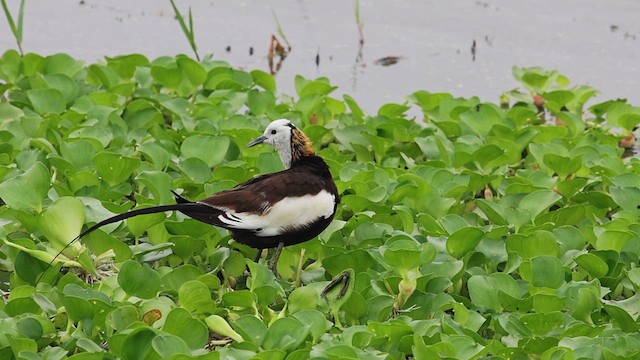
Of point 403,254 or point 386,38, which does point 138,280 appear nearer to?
point 403,254

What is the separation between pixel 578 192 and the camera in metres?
5.27

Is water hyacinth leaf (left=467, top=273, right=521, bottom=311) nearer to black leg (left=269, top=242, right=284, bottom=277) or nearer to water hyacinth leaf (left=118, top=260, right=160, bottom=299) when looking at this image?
black leg (left=269, top=242, right=284, bottom=277)

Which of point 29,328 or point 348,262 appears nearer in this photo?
point 29,328

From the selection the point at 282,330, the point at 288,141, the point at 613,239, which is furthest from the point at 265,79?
the point at 282,330

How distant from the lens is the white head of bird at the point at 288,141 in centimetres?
488

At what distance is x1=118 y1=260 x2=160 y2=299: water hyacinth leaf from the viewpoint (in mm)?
3955

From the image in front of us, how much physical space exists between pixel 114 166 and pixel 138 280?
104 centimetres

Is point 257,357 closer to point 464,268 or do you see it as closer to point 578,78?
point 464,268

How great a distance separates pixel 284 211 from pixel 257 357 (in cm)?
91

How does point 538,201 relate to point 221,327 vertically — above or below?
below

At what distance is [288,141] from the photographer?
4.92 m

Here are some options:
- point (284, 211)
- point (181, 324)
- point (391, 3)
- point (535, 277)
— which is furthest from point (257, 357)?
point (391, 3)

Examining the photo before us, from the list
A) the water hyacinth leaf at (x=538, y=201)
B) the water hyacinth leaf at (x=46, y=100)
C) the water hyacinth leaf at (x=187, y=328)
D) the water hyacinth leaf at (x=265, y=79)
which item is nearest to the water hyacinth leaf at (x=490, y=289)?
the water hyacinth leaf at (x=538, y=201)

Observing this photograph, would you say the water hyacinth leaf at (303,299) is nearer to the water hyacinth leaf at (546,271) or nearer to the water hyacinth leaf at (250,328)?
the water hyacinth leaf at (250,328)
